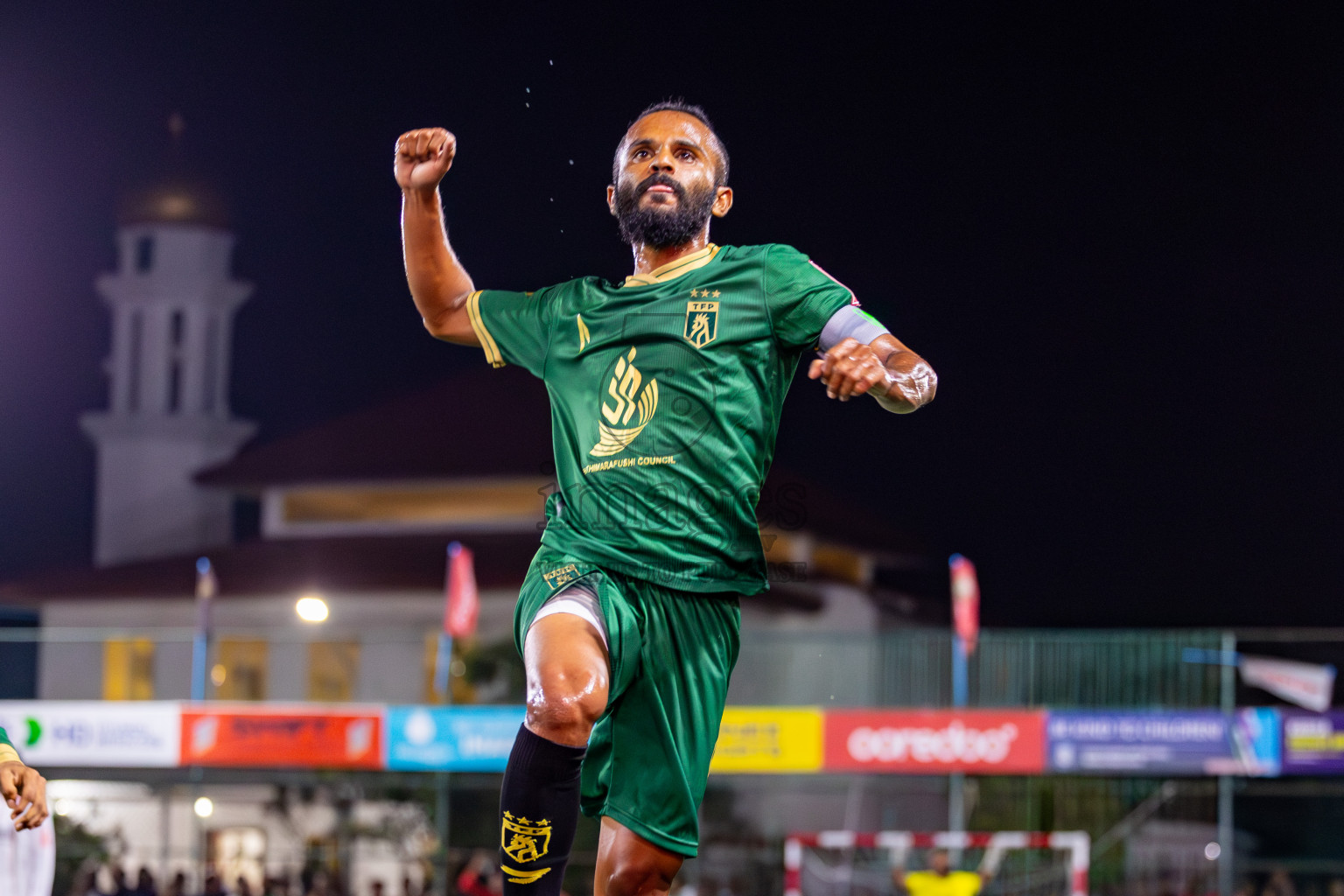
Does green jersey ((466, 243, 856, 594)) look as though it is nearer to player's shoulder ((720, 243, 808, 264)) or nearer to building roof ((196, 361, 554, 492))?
player's shoulder ((720, 243, 808, 264))

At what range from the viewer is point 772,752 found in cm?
2291

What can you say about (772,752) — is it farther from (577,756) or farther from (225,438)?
(225,438)

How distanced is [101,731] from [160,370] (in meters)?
26.5

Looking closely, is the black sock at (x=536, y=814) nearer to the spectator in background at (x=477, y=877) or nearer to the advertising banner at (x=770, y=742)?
the spectator in background at (x=477, y=877)

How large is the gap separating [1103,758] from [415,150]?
64.1 feet

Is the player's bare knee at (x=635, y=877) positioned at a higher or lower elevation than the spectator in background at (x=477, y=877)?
higher

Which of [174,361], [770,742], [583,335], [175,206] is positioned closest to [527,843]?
[583,335]

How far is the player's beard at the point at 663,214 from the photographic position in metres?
4.34

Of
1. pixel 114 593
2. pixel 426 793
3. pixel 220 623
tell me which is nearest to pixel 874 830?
pixel 426 793

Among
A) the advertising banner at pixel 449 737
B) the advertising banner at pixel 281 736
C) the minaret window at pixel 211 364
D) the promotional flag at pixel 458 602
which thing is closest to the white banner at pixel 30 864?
the advertising banner at pixel 449 737

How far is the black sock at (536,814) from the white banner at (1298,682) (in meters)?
20.5

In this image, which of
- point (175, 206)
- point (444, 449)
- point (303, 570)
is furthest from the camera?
point (175, 206)

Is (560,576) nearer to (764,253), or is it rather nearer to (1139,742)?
(764,253)

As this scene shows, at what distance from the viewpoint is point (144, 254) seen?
5038cm
